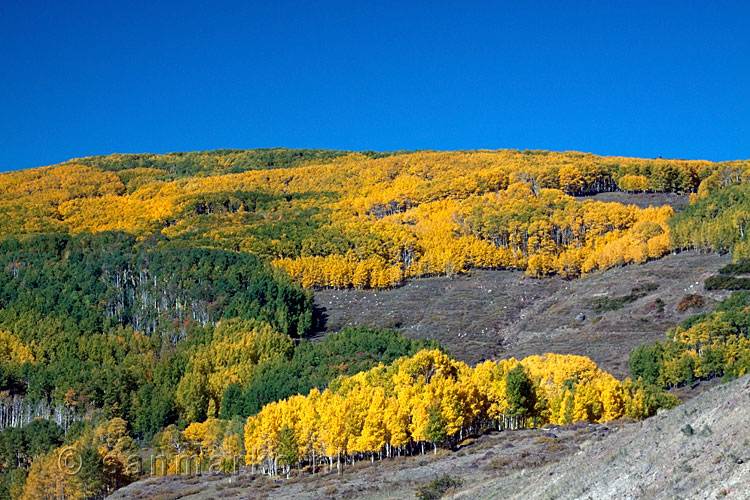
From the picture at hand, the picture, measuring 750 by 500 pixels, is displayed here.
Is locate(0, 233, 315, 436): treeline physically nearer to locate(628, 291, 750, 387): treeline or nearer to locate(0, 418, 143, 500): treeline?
locate(0, 418, 143, 500): treeline

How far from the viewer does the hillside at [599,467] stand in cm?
3488

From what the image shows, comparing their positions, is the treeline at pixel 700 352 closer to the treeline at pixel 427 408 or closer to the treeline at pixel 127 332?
the treeline at pixel 427 408

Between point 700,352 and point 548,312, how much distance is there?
50.2 metres

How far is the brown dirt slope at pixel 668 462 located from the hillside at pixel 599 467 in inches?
2.0

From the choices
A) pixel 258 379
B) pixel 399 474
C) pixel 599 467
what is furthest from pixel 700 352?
pixel 599 467

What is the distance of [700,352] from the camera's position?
12125cm

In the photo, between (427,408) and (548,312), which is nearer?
(427,408)

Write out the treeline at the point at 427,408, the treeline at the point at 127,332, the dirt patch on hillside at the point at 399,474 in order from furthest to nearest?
the treeline at the point at 127,332 < the treeline at the point at 427,408 < the dirt patch on hillside at the point at 399,474

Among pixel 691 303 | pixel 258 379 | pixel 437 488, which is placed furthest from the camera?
pixel 691 303

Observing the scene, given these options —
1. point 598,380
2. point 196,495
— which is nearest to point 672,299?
point 598,380

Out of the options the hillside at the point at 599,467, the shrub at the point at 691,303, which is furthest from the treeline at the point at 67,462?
the shrub at the point at 691,303

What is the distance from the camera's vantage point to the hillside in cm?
3488

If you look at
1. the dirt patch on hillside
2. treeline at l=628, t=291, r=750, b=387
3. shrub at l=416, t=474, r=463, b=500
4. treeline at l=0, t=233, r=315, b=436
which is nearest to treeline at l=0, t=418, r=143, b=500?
the dirt patch on hillside

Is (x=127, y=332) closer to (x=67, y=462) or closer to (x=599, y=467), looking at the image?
(x=67, y=462)
